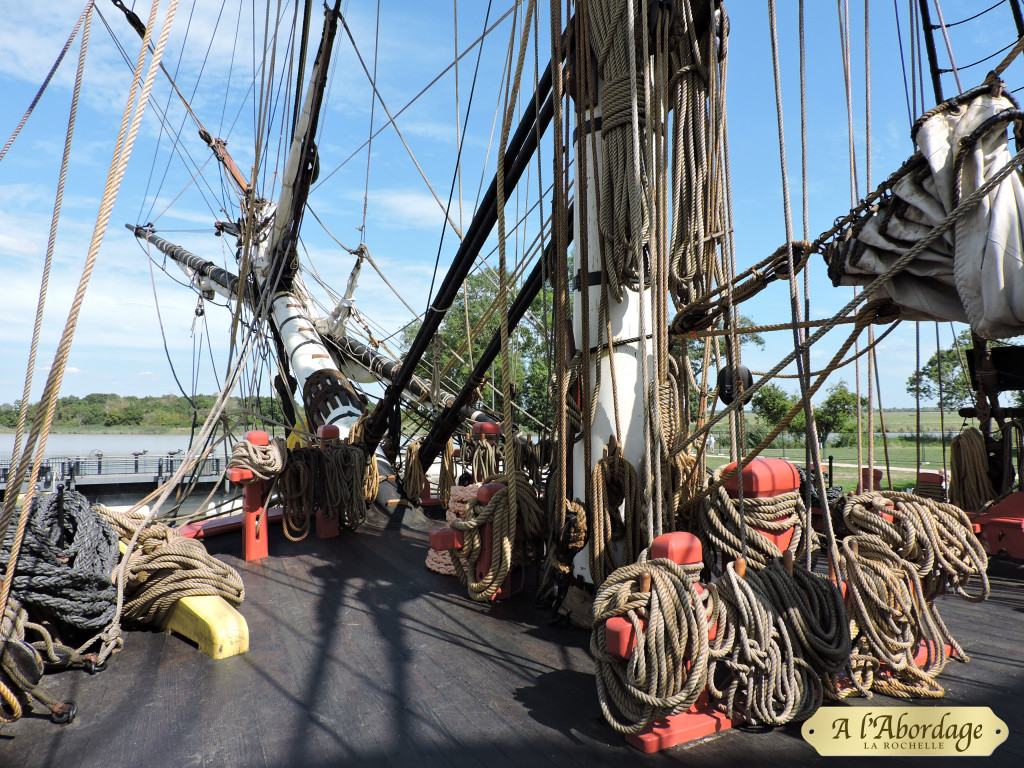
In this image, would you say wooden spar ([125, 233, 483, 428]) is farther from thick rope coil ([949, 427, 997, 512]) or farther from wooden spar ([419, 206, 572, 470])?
thick rope coil ([949, 427, 997, 512])

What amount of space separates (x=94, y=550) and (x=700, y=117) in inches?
139

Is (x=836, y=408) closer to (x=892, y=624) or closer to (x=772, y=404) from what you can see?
(x=772, y=404)

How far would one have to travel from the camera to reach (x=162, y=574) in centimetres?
334

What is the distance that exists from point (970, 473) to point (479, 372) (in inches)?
154

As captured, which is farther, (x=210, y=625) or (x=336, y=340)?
(x=336, y=340)

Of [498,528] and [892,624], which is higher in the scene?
[498,528]

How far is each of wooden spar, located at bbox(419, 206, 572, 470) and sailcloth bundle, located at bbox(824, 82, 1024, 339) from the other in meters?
1.94

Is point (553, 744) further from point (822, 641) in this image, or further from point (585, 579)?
point (585, 579)

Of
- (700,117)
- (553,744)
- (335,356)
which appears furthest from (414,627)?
(335,356)

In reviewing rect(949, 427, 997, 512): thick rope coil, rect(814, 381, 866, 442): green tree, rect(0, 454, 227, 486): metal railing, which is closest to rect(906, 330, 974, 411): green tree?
rect(814, 381, 866, 442): green tree

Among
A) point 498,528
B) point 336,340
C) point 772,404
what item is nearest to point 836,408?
point 772,404

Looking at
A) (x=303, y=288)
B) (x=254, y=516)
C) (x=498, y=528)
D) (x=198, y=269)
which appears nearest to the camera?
(x=498, y=528)

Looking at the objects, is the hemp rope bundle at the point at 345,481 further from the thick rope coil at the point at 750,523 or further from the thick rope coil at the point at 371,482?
the thick rope coil at the point at 750,523

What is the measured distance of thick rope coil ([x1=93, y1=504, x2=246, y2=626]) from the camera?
128 inches
